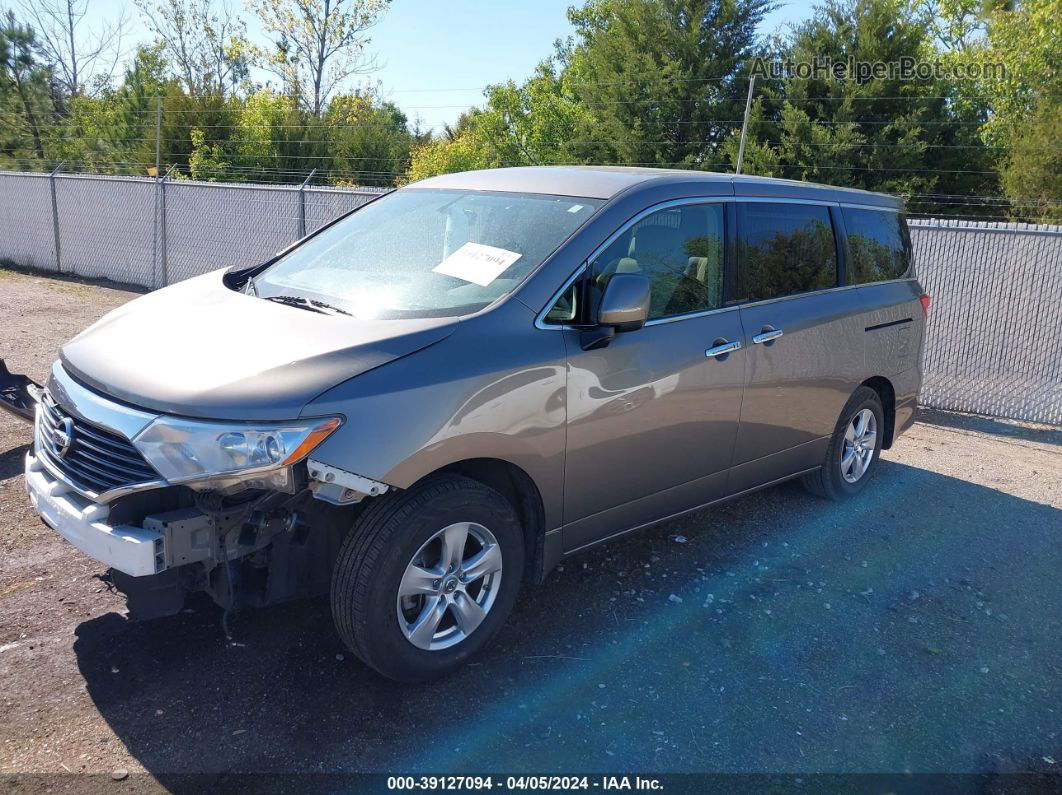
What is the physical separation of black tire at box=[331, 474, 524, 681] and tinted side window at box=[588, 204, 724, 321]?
1.07m

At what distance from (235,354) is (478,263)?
112 centimetres

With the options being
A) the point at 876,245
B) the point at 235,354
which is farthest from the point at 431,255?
the point at 876,245

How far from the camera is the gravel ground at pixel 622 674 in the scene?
305 centimetres

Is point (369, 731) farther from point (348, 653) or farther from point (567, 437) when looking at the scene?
point (567, 437)

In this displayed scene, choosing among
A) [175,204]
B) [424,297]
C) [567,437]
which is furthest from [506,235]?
[175,204]

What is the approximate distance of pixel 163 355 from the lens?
325 centimetres

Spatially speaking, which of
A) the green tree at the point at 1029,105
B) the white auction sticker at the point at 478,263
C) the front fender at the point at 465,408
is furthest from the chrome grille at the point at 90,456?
the green tree at the point at 1029,105

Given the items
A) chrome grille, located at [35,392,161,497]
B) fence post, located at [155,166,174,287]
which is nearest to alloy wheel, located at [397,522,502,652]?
chrome grille, located at [35,392,161,497]

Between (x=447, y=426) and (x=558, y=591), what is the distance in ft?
4.71

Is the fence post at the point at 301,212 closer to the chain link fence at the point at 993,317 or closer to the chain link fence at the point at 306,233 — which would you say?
the chain link fence at the point at 306,233

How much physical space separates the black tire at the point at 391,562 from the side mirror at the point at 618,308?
0.81 meters

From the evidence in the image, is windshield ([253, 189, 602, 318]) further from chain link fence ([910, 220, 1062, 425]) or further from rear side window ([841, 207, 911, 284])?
chain link fence ([910, 220, 1062, 425])

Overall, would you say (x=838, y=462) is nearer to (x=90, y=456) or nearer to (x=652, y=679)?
(x=652, y=679)

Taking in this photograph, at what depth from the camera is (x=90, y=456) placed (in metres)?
3.14
